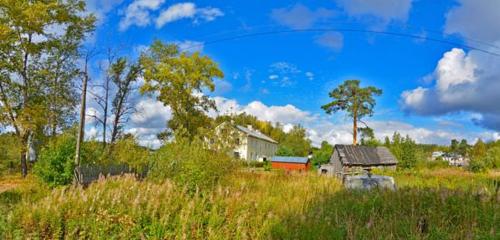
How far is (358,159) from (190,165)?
32776mm

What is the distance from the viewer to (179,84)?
1257 inches

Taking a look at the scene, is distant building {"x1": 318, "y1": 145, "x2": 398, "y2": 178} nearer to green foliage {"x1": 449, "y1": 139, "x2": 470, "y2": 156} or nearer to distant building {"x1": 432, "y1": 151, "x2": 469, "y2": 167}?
distant building {"x1": 432, "y1": 151, "x2": 469, "y2": 167}

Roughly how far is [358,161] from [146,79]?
873 inches

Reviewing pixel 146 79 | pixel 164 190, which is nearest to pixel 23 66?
pixel 146 79

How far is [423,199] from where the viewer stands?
22.3 ft

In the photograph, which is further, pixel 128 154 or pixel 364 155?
pixel 364 155

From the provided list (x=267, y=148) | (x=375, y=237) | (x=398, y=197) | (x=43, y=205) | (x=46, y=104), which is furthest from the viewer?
(x=267, y=148)

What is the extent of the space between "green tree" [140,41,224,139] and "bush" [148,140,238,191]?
67.5ft

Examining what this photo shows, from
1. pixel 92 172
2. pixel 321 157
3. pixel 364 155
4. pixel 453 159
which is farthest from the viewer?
pixel 453 159

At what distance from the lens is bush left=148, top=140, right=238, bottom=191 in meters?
9.12

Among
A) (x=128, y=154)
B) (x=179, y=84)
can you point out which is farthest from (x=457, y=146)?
(x=128, y=154)

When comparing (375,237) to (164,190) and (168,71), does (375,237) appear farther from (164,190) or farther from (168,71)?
(168,71)

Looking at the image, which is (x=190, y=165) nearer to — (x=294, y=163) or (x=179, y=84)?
(x=179, y=84)

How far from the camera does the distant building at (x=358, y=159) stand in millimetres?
38188
